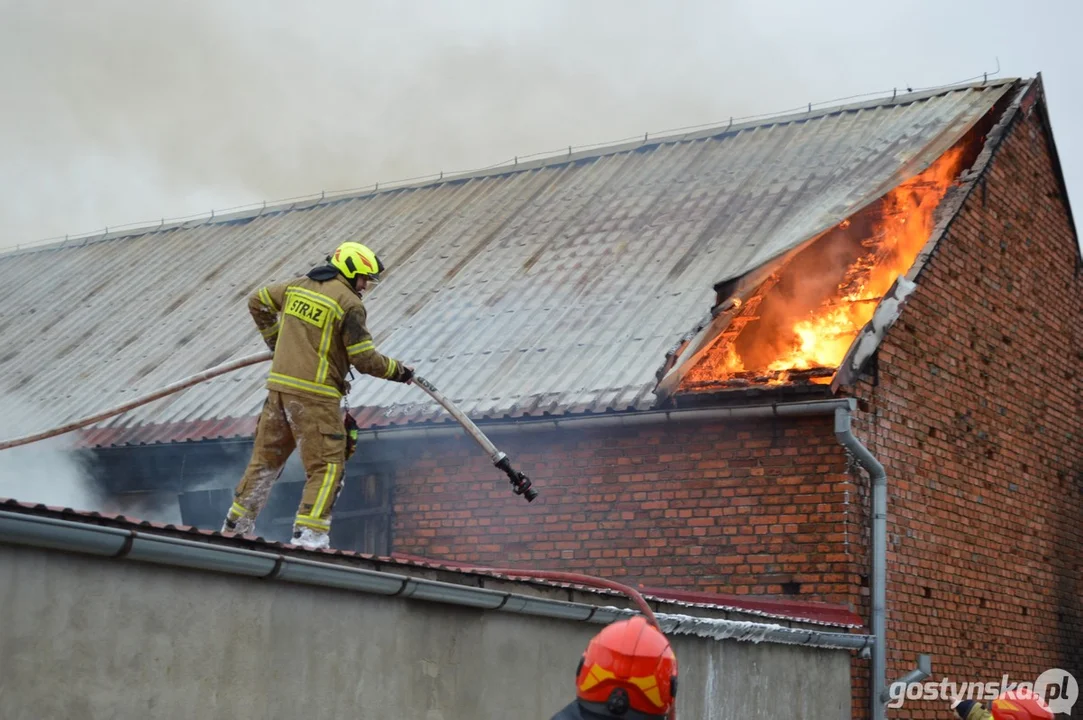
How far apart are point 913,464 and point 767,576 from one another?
69.0 inches

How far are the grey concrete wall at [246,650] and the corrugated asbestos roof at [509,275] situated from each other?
14.5ft

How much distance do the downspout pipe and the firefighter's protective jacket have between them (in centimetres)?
355

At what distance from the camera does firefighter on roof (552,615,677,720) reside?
3428mm

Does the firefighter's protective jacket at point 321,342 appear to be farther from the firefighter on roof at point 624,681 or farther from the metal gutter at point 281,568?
the firefighter on roof at point 624,681

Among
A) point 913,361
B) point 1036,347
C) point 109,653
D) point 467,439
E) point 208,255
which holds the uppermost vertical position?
point 208,255

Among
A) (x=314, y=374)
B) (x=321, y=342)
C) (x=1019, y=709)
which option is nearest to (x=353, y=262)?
(x=321, y=342)

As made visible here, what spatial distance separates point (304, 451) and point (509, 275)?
5.86 meters

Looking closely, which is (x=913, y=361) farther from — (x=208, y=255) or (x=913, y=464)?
(x=208, y=255)

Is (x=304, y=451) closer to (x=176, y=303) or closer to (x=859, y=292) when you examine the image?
(x=859, y=292)

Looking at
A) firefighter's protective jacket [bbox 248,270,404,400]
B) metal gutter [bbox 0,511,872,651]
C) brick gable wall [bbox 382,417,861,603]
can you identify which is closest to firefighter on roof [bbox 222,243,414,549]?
firefighter's protective jacket [bbox 248,270,404,400]

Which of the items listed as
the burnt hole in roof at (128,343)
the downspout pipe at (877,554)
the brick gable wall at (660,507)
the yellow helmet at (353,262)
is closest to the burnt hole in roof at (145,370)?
the burnt hole in roof at (128,343)

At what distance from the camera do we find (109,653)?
4.19 meters

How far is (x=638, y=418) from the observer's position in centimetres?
1002

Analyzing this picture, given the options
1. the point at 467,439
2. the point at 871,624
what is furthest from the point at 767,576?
the point at 467,439
